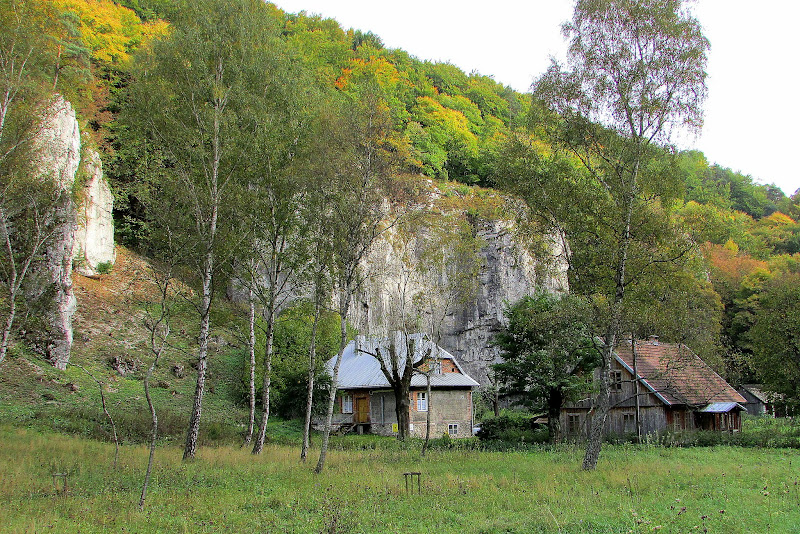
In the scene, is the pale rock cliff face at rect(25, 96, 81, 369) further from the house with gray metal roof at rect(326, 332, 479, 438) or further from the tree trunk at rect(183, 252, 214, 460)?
the house with gray metal roof at rect(326, 332, 479, 438)

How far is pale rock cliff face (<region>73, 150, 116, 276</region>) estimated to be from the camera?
94.2ft

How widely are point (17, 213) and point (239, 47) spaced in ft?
29.6

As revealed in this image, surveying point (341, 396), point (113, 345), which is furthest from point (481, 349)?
point (113, 345)

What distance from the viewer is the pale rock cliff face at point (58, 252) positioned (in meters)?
17.7

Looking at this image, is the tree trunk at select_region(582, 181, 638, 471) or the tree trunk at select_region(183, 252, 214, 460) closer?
the tree trunk at select_region(582, 181, 638, 471)

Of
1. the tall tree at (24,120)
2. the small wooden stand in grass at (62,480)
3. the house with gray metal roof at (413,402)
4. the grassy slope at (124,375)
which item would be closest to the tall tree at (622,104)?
the grassy slope at (124,375)

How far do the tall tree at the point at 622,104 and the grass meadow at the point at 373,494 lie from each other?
3044mm

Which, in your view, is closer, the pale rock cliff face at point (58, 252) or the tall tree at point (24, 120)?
the tall tree at point (24, 120)

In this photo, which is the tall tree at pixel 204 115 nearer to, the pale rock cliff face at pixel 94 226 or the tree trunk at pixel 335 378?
the tree trunk at pixel 335 378

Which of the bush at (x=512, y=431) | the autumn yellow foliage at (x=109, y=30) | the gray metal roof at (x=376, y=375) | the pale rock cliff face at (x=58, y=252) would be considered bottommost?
the bush at (x=512, y=431)

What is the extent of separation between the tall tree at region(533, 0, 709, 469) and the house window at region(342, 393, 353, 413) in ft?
70.1

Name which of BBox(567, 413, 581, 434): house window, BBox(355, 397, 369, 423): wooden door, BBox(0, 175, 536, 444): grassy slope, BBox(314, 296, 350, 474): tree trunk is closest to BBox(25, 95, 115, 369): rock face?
BBox(0, 175, 536, 444): grassy slope

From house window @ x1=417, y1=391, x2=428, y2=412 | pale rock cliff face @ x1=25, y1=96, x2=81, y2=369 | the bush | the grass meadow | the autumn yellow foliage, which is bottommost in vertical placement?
the bush

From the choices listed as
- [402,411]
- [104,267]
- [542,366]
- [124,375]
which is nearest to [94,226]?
[104,267]
